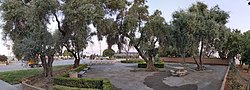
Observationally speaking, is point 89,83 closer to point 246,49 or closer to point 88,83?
point 88,83

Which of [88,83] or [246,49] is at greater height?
[246,49]

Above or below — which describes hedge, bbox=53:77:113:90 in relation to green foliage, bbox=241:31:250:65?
below

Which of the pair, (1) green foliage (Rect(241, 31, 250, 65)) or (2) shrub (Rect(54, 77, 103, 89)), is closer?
(2) shrub (Rect(54, 77, 103, 89))

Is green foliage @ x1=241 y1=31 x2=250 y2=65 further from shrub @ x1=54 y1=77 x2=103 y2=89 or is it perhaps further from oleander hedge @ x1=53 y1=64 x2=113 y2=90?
shrub @ x1=54 y1=77 x2=103 y2=89

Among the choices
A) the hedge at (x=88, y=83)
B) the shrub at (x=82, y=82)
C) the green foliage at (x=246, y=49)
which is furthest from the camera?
the green foliage at (x=246, y=49)

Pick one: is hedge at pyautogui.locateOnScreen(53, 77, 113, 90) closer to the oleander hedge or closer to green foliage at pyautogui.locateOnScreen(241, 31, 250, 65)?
the oleander hedge

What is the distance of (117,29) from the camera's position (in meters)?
29.8

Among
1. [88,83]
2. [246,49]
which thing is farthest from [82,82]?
[246,49]

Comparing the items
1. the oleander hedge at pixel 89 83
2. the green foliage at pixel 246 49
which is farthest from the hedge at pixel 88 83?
the green foliage at pixel 246 49

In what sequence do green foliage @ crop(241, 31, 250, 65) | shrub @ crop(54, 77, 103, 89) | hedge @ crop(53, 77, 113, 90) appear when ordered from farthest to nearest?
green foliage @ crop(241, 31, 250, 65) < shrub @ crop(54, 77, 103, 89) < hedge @ crop(53, 77, 113, 90)

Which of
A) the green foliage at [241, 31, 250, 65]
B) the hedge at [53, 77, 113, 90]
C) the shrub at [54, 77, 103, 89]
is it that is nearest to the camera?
the hedge at [53, 77, 113, 90]

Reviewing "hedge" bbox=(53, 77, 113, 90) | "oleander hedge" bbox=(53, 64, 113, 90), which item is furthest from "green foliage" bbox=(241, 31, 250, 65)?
"hedge" bbox=(53, 77, 113, 90)

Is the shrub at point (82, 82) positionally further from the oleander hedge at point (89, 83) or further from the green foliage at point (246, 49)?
the green foliage at point (246, 49)

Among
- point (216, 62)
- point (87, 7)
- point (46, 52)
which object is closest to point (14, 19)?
point (46, 52)
